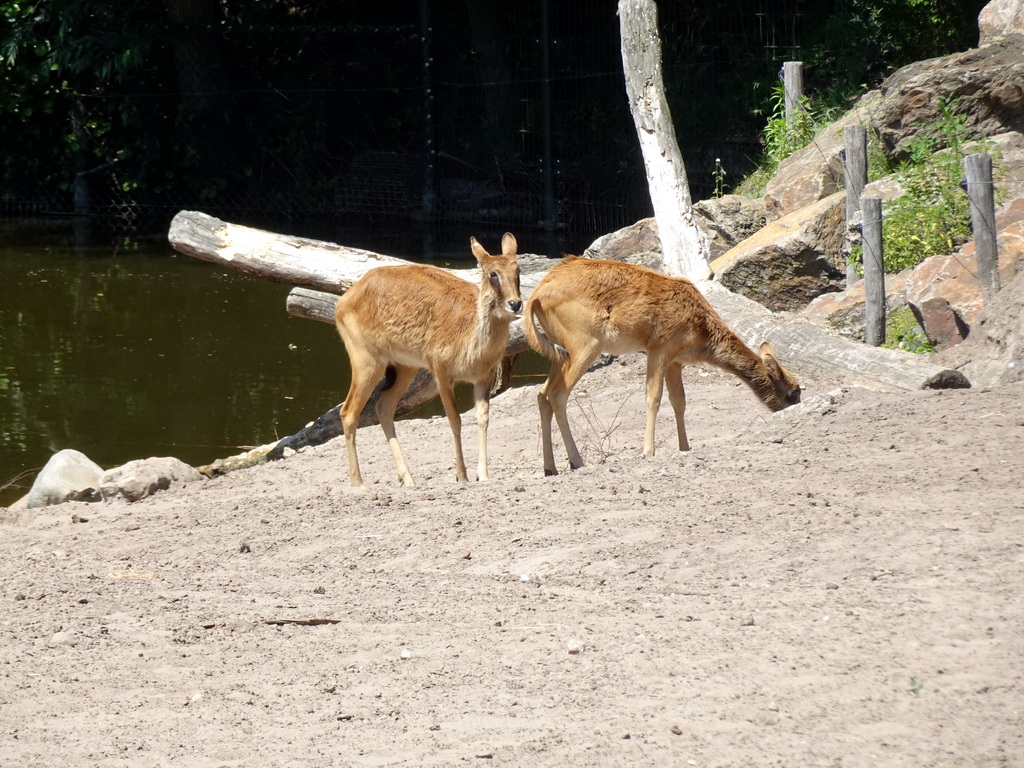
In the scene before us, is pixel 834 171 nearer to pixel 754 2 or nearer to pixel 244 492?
pixel 244 492

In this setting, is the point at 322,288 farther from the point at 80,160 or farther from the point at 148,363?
the point at 80,160

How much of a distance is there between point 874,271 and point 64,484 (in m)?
6.04

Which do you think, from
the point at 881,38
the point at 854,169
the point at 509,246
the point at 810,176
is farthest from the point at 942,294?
the point at 881,38

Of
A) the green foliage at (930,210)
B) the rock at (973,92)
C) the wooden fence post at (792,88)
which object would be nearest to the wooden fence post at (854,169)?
the green foliage at (930,210)

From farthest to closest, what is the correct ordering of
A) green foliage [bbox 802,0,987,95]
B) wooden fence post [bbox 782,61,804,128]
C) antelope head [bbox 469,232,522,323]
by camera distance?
green foliage [bbox 802,0,987,95] < wooden fence post [bbox 782,61,804,128] < antelope head [bbox 469,232,522,323]

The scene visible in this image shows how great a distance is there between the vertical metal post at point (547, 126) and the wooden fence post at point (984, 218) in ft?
37.3

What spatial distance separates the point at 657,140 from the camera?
36.2 feet

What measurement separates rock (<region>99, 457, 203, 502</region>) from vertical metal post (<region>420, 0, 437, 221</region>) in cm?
1295

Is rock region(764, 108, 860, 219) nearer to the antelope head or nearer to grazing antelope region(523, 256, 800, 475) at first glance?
grazing antelope region(523, 256, 800, 475)

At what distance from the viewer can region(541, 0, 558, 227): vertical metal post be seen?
19188mm

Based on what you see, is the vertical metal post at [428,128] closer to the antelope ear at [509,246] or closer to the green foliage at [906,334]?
the green foliage at [906,334]

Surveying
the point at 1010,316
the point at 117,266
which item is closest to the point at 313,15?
the point at 117,266

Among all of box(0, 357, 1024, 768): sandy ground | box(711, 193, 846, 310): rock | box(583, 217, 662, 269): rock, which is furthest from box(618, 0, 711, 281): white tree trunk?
box(0, 357, 1024, 768): sandy ground

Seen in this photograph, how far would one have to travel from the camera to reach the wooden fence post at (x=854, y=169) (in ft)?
34.0
